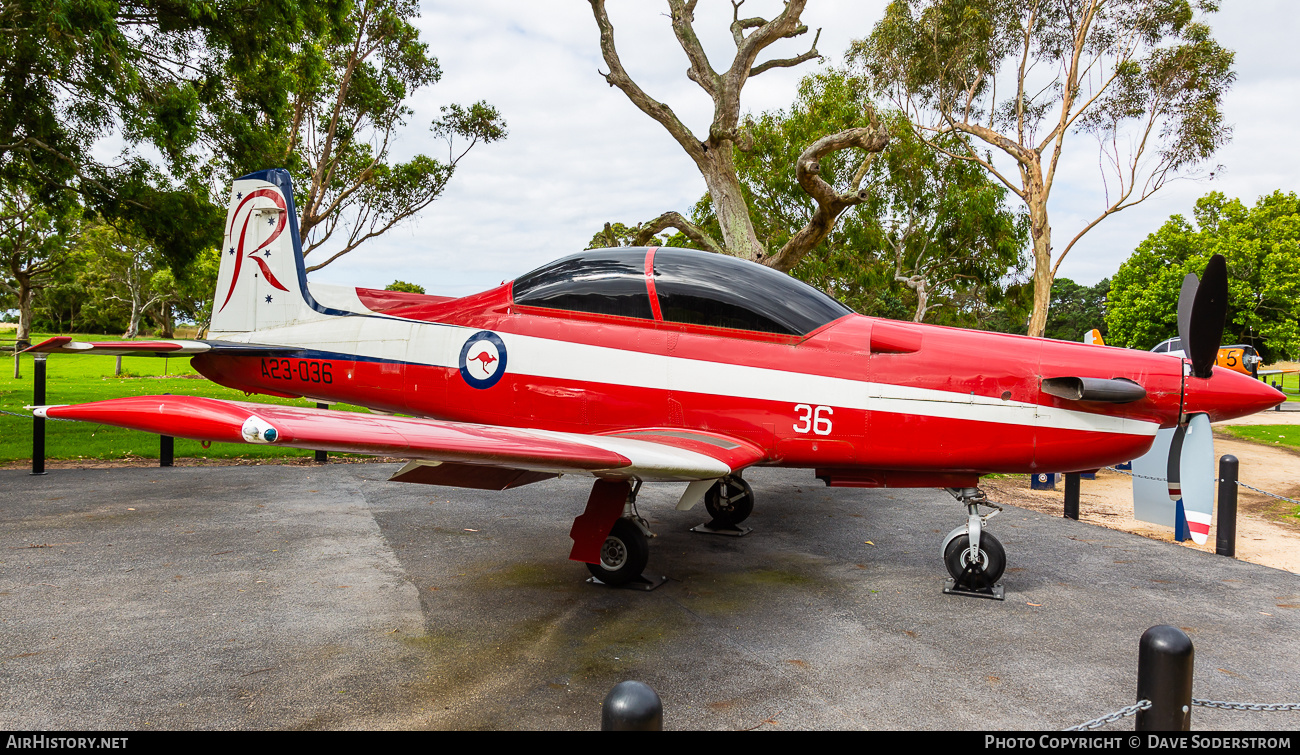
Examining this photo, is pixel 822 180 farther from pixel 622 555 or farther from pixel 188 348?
pixel 188 348

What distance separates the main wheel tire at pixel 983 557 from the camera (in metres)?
4.23

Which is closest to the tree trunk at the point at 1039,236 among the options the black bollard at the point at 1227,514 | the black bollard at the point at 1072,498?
the black bollard at the point at 1072,498

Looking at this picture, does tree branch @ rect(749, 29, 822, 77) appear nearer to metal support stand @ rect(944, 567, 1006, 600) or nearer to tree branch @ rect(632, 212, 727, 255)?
tree branch @ rect(632, 212, 727, 255)

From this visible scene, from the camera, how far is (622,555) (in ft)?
14.1

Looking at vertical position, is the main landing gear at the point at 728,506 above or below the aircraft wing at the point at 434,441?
below

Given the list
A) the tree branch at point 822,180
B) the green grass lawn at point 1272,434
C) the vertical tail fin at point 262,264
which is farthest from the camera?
the green grass lawn at point 1272,434

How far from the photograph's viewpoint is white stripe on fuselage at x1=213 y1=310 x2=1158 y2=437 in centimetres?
378

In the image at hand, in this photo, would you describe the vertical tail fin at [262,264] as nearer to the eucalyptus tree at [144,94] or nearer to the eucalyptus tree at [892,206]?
the eucalyptus tree at [144,94]

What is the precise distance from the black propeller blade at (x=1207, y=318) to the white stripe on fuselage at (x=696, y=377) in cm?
45

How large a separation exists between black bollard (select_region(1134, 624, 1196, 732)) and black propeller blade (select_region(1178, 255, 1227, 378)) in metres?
2.60

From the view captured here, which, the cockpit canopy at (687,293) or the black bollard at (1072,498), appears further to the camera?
the black bollard at (1072,498)

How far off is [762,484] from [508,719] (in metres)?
5.85

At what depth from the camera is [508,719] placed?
265cm
